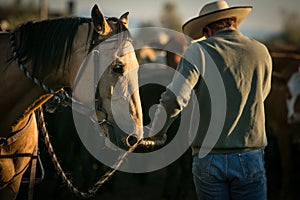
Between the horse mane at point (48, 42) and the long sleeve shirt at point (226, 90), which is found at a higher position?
the horse mane at point (48, 42)

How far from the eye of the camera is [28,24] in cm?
287

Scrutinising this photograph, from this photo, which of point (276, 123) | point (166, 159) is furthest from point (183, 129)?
point (276, 123)

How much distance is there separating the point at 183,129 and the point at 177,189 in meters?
1.08

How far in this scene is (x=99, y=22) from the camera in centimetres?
265

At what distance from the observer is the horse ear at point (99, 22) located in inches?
102

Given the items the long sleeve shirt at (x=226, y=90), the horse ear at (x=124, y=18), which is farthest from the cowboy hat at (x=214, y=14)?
the horse ear at (x=124, y=18)

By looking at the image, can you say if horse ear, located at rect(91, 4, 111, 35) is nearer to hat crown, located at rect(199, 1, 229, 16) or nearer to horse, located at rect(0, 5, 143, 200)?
horse, located at rect(0, 5, 143, 200)

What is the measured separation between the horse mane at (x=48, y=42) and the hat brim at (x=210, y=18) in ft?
2.20

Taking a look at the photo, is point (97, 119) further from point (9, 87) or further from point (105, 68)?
point (9, 87)

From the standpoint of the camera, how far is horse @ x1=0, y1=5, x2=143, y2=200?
105 inches

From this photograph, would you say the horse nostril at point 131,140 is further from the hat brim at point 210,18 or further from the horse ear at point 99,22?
the hat brim at point 210,18

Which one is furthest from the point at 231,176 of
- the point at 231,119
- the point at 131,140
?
the point at 131,140

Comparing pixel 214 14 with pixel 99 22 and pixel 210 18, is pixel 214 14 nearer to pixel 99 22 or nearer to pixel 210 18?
pixel 210 18

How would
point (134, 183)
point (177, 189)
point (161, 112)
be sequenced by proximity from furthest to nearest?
point (134, 183), point (177, 189), point (161, 112)
